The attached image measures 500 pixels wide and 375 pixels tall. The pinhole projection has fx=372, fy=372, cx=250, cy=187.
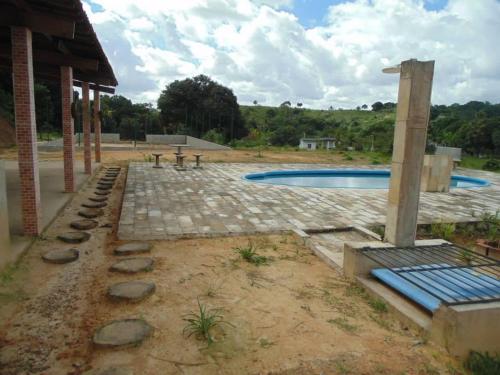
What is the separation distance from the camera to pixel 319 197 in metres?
9.19

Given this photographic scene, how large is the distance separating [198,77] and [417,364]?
35.5 m

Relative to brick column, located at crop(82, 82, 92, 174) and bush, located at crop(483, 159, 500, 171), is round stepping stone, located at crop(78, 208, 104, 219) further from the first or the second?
bush, located at crop(483, 159, 500, 171)

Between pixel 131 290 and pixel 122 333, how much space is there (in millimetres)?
778

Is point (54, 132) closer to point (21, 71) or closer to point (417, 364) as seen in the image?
point (21, 71)

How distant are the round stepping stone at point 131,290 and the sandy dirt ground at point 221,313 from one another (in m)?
0.08

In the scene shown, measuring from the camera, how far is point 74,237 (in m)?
5.55

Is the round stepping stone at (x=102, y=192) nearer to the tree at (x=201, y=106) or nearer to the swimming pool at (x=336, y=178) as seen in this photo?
the swimming pool at (x=336, y=178)

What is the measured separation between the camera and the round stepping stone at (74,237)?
5.47 meters

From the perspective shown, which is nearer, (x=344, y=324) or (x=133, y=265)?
(x=344, y=324)

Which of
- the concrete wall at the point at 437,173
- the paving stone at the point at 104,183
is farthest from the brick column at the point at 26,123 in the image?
the concrete wall at the point at 437,173

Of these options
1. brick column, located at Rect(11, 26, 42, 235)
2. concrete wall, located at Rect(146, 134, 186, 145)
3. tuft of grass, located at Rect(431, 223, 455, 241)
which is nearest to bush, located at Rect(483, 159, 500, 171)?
tuft of grass, located at Rect(431, 223, 455, 241)

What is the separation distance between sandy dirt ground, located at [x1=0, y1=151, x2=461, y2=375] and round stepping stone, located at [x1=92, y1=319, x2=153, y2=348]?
6 centimetres

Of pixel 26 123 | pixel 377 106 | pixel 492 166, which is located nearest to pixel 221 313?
pixel 26 123

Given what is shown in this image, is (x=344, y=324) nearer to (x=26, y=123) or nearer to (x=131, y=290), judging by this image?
(x=131, y=290)
